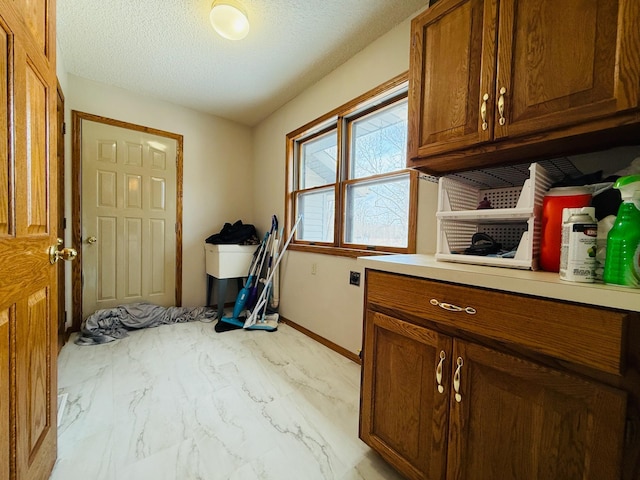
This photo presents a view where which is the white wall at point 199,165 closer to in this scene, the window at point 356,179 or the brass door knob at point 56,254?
the window at point 356,179

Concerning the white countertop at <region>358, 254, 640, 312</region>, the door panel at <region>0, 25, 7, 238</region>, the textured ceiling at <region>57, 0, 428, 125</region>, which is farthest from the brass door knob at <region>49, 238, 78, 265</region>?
the textured ceiling at <region>57, 0, 428, 125</region>

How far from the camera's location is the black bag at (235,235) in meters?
3.09

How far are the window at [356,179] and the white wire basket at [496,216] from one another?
1.42ft

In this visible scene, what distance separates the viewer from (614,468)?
0.61 m

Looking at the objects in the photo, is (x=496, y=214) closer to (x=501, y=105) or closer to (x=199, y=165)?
(x=501, y=105)

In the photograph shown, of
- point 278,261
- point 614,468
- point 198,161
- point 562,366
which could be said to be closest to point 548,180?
point 562,366

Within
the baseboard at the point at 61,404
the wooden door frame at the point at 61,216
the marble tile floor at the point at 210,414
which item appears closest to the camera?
the marble tile floor at the point at 210,414

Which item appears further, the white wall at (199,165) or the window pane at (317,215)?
the white wall at (199,165)

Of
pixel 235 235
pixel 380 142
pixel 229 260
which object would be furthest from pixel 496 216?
pixel 235 235

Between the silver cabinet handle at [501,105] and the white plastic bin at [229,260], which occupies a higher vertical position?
the silver cabinet handle at [501,105]

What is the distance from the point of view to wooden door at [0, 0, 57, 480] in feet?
2.40

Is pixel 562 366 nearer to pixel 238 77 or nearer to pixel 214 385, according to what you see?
pixel 214 385

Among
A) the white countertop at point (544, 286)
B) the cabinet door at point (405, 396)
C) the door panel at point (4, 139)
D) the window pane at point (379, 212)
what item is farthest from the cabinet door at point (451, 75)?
the door panel at point (4, 139)

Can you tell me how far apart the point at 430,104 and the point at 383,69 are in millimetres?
934
